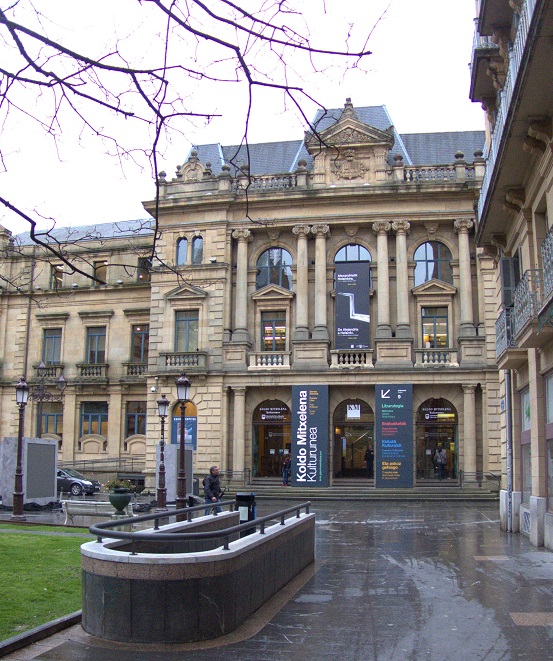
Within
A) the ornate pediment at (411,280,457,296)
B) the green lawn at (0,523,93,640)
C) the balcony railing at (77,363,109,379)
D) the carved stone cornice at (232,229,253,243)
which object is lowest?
the green lawn at (0,523,93,640)

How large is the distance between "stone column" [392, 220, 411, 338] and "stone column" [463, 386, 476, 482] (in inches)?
166

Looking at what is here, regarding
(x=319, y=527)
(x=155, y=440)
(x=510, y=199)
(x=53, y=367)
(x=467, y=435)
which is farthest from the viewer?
(x=53, y=367)

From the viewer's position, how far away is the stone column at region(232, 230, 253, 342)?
4003 centimetres

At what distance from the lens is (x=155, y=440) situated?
40000 millimetres

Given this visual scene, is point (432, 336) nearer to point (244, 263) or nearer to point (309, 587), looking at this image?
point (244, 263)

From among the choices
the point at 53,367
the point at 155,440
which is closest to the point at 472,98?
the point at 155,440

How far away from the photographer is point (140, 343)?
46.2m

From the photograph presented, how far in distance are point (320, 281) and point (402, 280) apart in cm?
431

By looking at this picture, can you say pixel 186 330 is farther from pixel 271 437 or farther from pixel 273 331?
pixel 271 437

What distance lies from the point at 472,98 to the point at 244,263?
2125cm

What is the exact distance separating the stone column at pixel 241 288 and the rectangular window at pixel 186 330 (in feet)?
7.24

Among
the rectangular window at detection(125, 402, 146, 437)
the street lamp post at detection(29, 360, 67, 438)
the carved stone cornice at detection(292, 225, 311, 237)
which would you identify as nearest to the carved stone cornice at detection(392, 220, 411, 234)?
the carved stone cornice at detection(292, 225, 311, 237)

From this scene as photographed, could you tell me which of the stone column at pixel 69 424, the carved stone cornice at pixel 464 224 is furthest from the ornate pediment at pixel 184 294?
the carved stone cornice at pixel 464 224

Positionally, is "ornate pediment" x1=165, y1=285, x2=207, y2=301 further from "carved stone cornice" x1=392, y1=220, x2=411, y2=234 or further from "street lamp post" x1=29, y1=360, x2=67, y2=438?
"carved stone cornice" x1=392, y1=220, x2=411, y2=234
